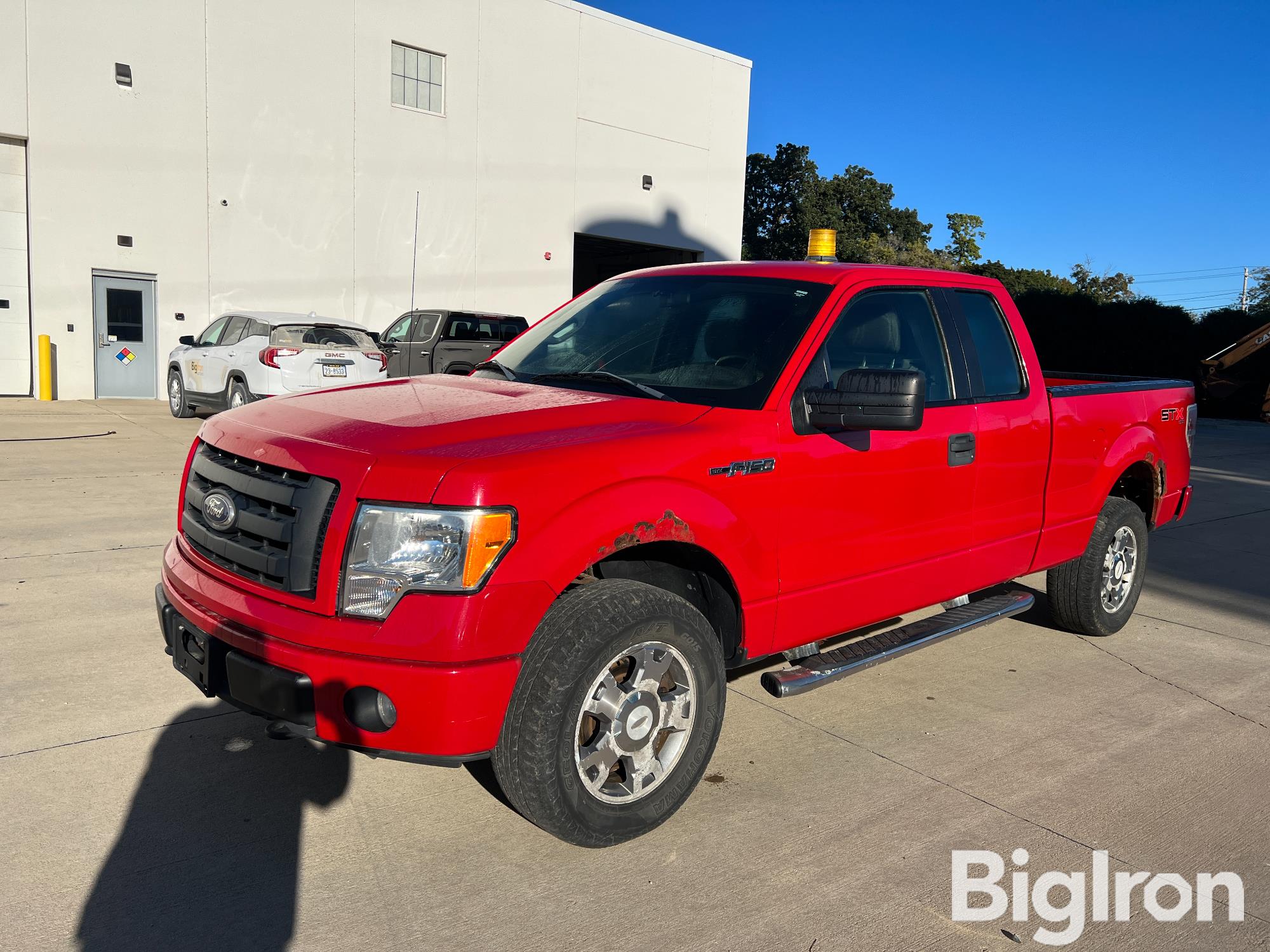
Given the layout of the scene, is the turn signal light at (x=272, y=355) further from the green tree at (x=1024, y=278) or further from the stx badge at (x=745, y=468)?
the green tree at (x=1024, y=278)

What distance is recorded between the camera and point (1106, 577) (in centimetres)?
564

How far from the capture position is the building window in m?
21.6

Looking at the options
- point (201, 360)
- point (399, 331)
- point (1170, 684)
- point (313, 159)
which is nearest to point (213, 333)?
point (201, 360)

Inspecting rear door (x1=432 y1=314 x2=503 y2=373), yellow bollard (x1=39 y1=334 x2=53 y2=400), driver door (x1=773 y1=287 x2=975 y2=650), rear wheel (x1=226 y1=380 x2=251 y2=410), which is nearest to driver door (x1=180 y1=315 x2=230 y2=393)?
rear wheel (x1=226 y1=380 x2=251 y2=410)

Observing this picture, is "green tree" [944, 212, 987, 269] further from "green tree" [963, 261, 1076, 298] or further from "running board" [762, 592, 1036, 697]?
"running board" [762, 592, 1036, 697]

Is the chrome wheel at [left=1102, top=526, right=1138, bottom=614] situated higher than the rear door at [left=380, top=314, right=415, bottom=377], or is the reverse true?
the rear door at [left=380, top=314, right=415, bottom=377]

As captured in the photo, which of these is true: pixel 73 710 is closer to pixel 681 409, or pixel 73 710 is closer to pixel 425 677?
pixel 425 677

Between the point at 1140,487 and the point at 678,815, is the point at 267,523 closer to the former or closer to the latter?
the point at 678,815

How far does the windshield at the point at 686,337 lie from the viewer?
3748 mm

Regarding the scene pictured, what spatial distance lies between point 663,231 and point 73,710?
2429cm

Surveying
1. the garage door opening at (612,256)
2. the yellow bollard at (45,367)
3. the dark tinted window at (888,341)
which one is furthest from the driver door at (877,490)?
the garage door opening at (612,256)

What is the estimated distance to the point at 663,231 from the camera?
27.0m

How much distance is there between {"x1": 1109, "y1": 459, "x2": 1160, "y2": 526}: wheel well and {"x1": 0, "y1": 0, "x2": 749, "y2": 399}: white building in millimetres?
17920

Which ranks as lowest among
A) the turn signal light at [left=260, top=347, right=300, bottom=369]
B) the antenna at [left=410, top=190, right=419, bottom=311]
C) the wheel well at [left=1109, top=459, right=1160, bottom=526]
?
the wheel well at [left=1109, top=459, right=1160, bottom=526]
